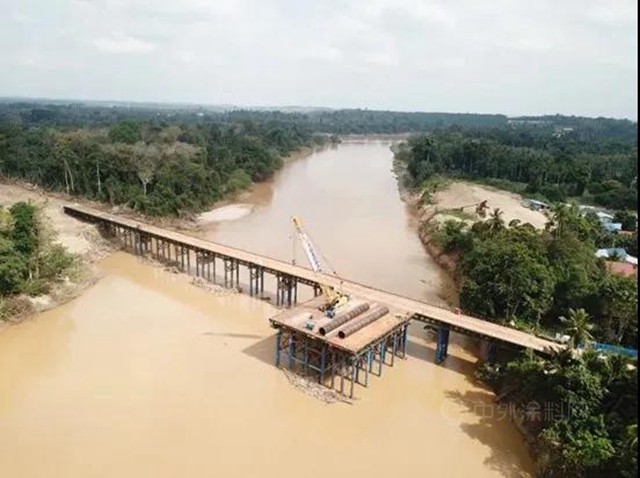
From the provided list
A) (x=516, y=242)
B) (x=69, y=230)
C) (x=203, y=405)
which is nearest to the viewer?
Answer: (x=203, y=405)

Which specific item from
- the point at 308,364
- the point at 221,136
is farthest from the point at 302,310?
the point at 221,136

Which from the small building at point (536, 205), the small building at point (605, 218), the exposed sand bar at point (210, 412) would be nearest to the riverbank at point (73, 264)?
the exposed sand bar at point (210, 412)

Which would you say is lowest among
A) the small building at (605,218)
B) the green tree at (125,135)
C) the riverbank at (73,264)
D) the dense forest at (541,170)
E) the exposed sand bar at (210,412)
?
the exposed sand bar at (210,412)

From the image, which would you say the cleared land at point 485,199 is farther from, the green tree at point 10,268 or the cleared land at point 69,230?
the green tree at point 10,268

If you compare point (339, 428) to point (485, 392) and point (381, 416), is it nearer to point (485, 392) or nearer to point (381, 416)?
point (381, 416)

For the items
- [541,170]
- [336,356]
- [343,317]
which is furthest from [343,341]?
[541,170]

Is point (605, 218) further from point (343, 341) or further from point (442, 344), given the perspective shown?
point (343, 341)
